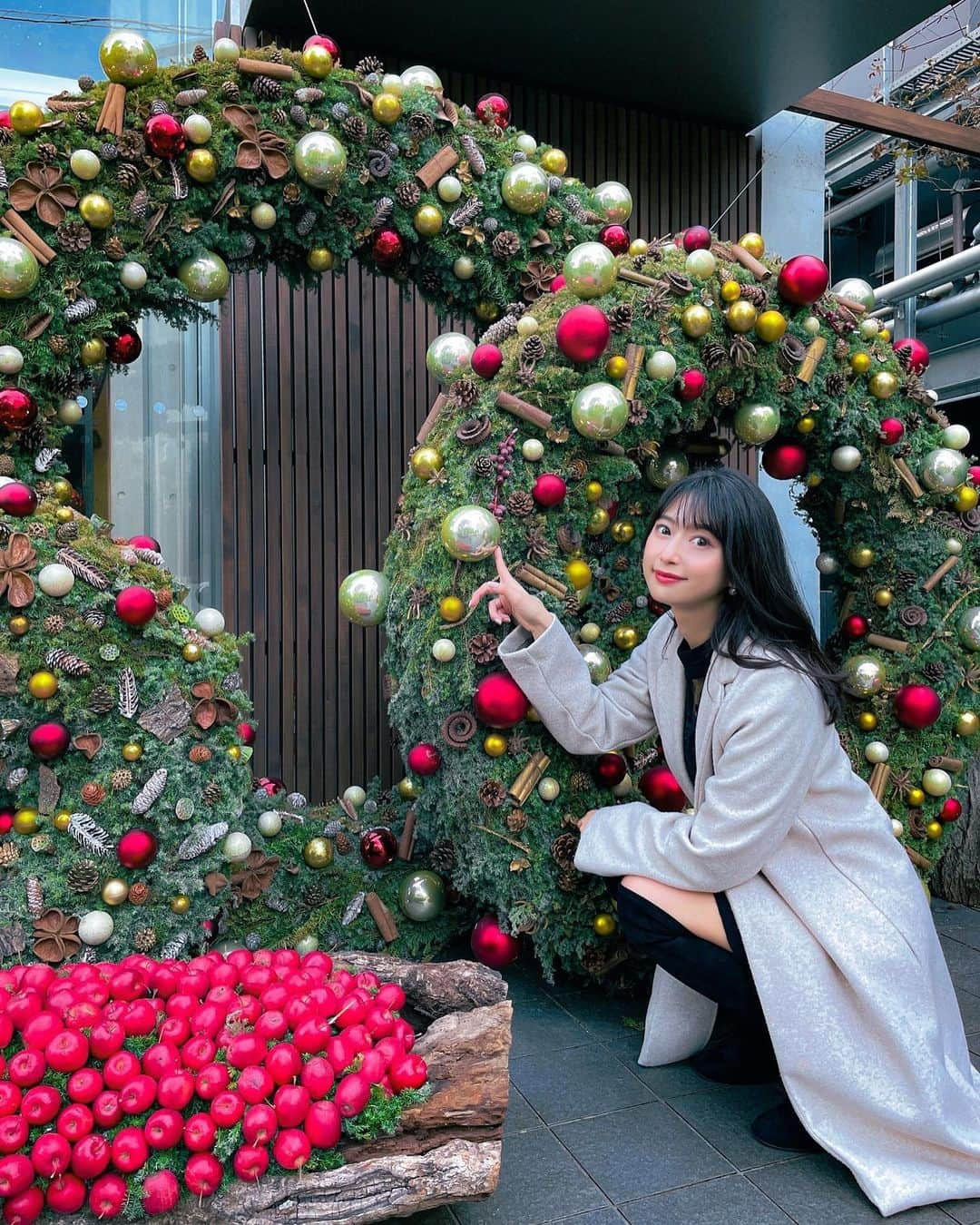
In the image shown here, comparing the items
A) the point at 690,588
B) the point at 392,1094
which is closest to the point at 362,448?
the point at 690,588

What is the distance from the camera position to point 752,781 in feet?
6.98

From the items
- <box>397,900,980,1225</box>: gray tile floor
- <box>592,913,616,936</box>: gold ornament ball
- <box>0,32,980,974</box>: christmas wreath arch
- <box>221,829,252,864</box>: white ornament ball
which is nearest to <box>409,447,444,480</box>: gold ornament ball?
<box>0,32,980,974</box>: christmas wreath arch

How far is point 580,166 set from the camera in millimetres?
4977

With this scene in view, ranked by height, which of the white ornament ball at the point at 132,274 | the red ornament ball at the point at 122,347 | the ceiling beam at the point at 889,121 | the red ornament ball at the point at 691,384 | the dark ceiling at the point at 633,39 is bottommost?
the red ornament ball at the point at 691,384

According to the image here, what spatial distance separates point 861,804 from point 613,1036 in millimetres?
1079

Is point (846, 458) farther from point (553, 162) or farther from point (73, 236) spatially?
point (73, 236)

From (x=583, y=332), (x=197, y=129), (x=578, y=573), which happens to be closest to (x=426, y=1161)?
(x=578, y=573)

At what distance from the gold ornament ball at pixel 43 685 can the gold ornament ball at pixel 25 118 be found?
5.07 ft

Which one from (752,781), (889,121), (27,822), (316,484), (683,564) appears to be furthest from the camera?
(889,121)

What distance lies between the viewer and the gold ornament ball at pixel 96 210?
9.13 feet

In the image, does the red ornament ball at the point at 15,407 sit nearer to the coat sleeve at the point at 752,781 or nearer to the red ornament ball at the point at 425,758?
the red ornament ball at the point at 425,758

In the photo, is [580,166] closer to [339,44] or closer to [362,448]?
[339,44]

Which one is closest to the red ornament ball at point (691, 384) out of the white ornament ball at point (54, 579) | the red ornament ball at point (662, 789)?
the red ornament ball at point (662, 789)

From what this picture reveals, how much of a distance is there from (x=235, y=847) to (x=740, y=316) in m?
2.12
